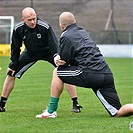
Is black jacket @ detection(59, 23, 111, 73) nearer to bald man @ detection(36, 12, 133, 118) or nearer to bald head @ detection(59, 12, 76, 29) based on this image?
bald man @ detection(36, 12, 133, 118)

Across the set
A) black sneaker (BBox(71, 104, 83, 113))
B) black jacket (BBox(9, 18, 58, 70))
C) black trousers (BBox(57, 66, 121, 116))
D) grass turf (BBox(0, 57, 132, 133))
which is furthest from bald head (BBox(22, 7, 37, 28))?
black sneaker (BBox(71, 104, 83, 113))

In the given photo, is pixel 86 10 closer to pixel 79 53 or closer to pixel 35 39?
pixel 35 39

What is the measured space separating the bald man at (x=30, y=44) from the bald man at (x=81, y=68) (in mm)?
682

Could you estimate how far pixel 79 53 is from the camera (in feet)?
26.2

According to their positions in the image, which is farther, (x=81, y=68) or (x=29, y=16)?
(x=29, y=16)

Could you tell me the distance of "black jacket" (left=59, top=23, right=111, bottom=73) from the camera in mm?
7977

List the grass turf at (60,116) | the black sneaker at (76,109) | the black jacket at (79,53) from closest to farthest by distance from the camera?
the grass turf at (60,116) < the black jacket at (79,53) < the black sneaker at (76,109)

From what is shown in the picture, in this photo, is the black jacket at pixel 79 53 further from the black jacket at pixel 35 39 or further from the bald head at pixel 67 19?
the black jacket at pixel 35 39

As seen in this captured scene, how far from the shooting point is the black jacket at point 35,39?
29.3ft

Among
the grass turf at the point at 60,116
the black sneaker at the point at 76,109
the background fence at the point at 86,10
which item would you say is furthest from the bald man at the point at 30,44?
the background fence at the point at 86,10

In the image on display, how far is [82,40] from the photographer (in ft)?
26.5

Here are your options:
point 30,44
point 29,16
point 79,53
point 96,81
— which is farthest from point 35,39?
point 96,81

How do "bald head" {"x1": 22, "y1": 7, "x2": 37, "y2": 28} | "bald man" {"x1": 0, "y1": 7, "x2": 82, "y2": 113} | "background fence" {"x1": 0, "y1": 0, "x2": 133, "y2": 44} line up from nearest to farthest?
"bald head" {"x1": 22, "y1": 7, "x2": 37, "y2": 28}
"bald man" {"x1": 0, "y1": 7, "x2": 82, "y2": 113}
"background fence" {"x1": 0, "y1": 0, "x2": 133, "y2": 44}

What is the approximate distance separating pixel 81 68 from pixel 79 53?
0.23m
